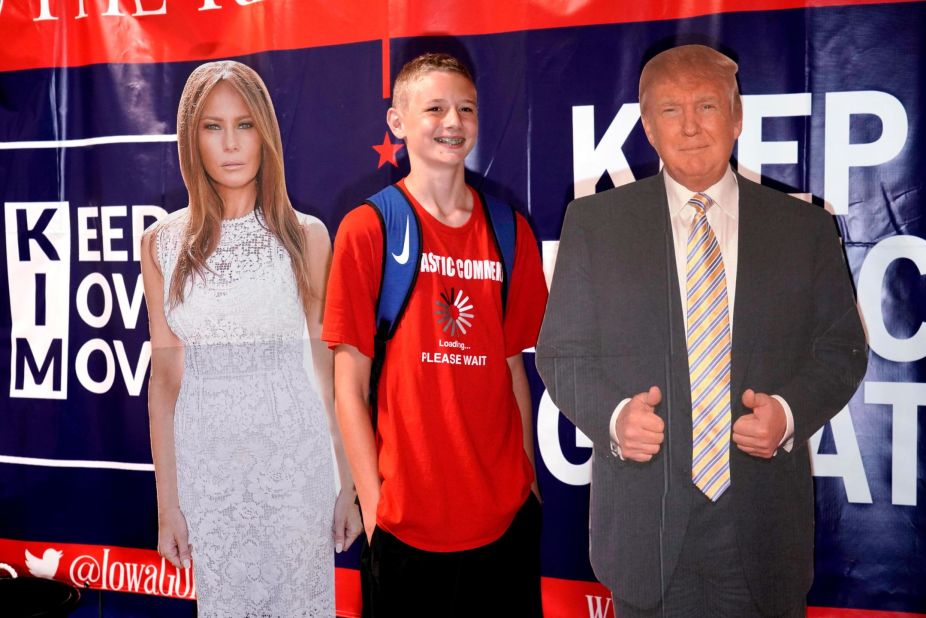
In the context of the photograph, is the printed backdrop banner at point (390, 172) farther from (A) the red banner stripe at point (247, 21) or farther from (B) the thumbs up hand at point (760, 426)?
(B) the thumbs up hand at point (760, 426)

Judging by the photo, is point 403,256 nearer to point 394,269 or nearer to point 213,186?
point 394,269

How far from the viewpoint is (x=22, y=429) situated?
2.59m

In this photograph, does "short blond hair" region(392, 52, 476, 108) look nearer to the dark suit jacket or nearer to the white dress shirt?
the dark suit jacket

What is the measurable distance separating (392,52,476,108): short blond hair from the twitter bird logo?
171 centimetres

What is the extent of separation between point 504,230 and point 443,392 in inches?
17.0

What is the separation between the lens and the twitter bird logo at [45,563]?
2584 millimetres

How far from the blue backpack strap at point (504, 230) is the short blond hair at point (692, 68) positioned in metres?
0.41

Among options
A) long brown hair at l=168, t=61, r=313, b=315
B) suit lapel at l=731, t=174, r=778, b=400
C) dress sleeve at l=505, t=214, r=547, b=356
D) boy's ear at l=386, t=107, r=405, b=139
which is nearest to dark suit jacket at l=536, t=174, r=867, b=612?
suit lapel at l=731, t=174, r=778, b=400

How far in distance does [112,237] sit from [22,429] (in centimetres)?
67

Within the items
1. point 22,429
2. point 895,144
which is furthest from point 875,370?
point 22,429

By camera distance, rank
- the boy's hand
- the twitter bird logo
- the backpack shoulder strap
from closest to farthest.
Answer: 1. the backpack shoulder strap
2. the boy's hand
3. the twitter bird logo

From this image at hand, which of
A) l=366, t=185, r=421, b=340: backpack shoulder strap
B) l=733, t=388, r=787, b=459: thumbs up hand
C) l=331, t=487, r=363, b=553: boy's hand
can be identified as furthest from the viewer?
l=331, t=487, r=363, b=553: boy's hand

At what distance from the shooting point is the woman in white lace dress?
230 cm

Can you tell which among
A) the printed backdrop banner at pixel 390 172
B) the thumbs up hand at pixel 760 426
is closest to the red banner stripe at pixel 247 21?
the printed backdrop banner at pixel 390 172
